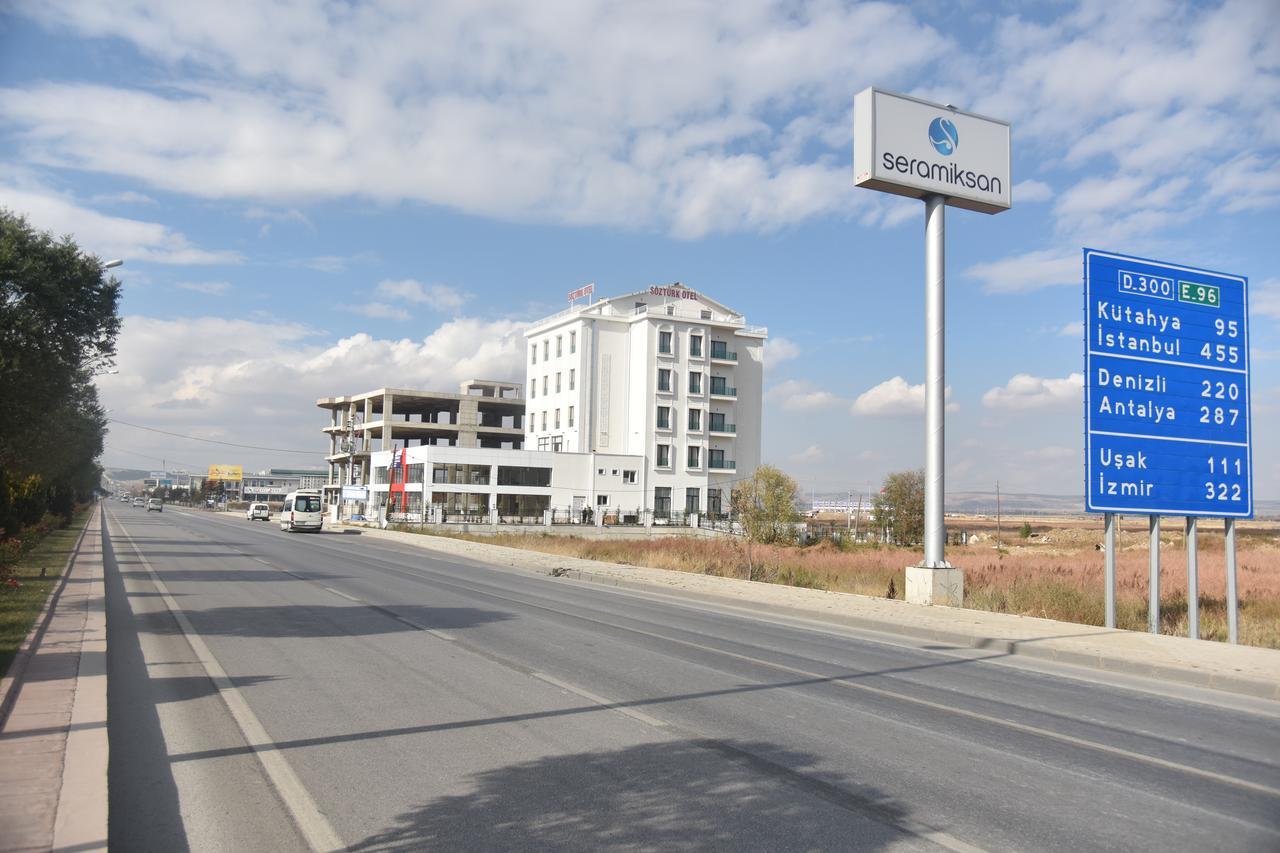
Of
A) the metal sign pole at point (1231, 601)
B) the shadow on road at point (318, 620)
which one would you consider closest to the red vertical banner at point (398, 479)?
the shadow on road at point (318, 620)

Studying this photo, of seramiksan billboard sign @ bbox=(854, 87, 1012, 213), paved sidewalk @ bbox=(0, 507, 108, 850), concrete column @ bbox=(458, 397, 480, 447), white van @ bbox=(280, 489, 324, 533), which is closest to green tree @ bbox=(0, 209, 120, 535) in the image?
paved sidewalk @ bbox=(0, 507, 108, 850)

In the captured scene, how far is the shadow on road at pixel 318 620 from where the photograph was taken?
13.4m

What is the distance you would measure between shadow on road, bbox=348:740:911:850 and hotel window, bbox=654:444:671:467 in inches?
2771

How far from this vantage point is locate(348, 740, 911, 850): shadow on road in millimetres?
5098

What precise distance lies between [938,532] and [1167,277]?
6997mm

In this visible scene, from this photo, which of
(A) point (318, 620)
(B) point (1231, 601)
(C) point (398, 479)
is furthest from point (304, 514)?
(B) point (1231, 601)

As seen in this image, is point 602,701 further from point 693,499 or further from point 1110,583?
point 693,499

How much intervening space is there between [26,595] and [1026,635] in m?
16.8

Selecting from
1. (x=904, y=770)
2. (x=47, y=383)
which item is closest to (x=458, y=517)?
(x=47, y=383)

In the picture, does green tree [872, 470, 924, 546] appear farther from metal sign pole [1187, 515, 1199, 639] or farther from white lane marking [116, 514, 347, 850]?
white lane marking [116, 514, 347, 850]

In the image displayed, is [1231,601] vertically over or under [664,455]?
under

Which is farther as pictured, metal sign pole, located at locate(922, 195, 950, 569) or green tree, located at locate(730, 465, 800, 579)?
green tree, located at locate(730, 465, 800, 579)

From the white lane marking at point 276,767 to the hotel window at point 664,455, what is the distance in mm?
65992

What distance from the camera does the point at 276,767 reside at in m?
6.50
